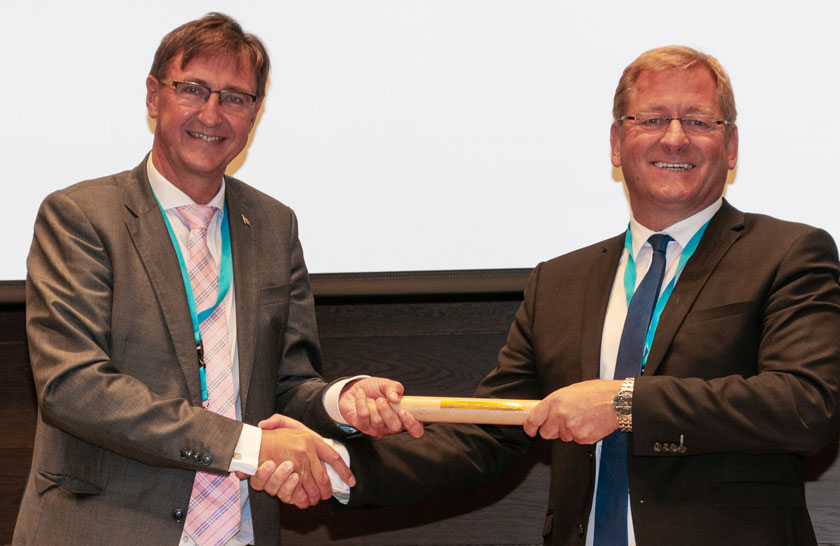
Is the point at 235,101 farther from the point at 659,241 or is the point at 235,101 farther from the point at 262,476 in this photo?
the point at 659,241

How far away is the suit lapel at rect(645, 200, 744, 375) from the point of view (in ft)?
8.16

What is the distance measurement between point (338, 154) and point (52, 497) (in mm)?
1640

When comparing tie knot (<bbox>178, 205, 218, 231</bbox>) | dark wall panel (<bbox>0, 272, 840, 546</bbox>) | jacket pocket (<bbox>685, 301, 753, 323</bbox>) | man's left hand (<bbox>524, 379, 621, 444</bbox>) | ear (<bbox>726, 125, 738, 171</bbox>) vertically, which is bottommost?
dark wall panel (<bbox>0, 272, 840, 546</bbox>)

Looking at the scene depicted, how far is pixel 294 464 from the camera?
8.83 ft

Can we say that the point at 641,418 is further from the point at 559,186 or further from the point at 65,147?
the point at 65,147

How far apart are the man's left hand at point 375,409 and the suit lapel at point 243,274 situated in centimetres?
36

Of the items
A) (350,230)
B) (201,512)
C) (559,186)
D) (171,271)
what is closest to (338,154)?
(350,230)

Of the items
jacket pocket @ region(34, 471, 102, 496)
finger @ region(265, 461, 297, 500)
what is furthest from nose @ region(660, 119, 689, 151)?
jacket pocket @ region(34, 471, 102, 496)

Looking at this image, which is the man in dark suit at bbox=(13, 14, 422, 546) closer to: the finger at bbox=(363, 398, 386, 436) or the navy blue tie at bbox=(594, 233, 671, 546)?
the finger at bbox=(363, 398, 386, 436)

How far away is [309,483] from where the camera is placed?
9.01 feet

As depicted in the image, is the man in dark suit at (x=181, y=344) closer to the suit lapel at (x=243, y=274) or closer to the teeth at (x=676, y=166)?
the suit lapel at (x=243, y=274)

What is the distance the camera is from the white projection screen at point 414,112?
11.4 ft

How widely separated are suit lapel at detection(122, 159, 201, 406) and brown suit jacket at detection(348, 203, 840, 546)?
0.62 meters

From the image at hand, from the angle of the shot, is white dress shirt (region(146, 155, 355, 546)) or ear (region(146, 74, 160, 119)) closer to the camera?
white dress shirt (region(146, 155, 355, 546))
